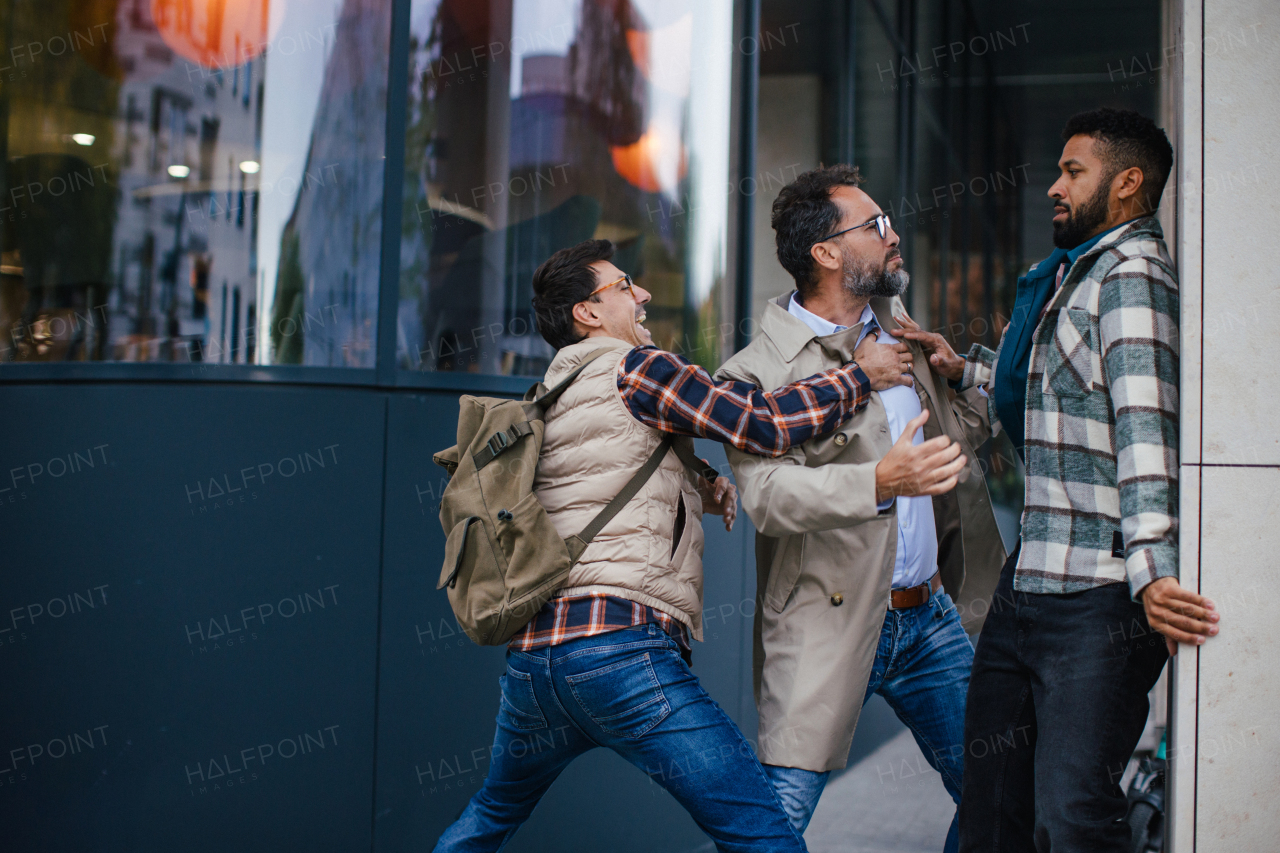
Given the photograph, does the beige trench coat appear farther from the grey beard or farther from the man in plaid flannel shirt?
the man in plaid flannel shirt

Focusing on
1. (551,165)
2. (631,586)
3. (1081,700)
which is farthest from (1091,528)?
(551,165)

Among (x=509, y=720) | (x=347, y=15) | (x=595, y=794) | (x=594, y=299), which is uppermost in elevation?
(x=347, y=15)

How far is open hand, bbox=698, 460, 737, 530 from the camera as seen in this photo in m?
2.93

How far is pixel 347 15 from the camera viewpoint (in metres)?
3.41

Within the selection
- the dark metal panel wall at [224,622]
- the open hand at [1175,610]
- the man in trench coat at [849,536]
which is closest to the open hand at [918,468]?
the man in trench coat at [849,536]

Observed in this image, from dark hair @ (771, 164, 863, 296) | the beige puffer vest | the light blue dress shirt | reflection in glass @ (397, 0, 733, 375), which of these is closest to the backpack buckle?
the beige puffer vest

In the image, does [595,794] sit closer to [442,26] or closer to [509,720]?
[509,720]

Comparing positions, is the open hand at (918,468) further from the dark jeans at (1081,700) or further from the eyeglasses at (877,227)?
the eyeglasses at (877,227)

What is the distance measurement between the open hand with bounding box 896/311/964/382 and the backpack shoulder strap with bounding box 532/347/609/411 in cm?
93

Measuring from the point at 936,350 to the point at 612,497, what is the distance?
1.12 m

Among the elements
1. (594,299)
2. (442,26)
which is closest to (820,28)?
(442,26)

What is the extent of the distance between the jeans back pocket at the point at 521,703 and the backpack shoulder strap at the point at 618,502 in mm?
292

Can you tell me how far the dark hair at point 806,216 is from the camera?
3.03 m

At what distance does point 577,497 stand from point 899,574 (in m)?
0.92
